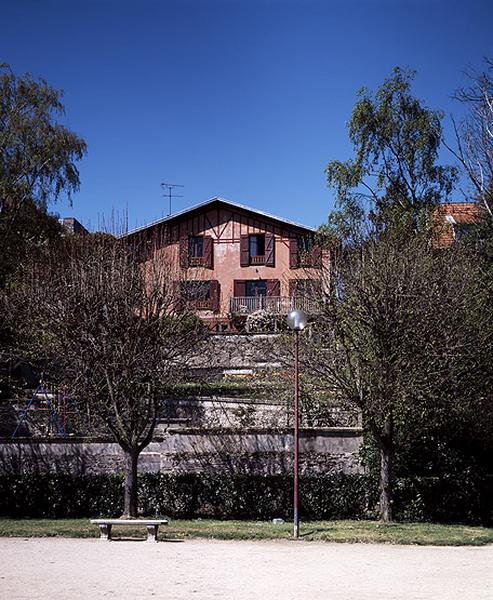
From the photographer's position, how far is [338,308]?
65.4 ft

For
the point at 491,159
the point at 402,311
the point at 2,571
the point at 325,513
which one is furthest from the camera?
the point at 491,159

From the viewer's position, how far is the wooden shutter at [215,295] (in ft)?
133

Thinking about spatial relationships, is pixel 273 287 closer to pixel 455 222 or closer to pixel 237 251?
pixel 237 251

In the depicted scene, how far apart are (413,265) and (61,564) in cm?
1104

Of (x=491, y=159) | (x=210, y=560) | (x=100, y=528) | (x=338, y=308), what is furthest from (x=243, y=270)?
(x=210, y=560)

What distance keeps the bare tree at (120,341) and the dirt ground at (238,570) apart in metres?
4.22

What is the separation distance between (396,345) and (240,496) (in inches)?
223

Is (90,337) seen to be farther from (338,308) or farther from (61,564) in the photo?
(61,564)

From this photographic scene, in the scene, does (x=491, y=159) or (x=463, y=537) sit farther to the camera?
(x=491, y=159)

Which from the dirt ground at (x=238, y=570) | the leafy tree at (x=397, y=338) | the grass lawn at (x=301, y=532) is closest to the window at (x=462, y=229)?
the leafy tree at (x=397, y=338)

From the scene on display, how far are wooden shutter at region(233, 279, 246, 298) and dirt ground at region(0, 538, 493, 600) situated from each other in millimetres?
26650

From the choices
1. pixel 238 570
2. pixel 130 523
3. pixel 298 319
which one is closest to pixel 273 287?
pixel 298 319

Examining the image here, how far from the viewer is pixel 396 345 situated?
19172mm

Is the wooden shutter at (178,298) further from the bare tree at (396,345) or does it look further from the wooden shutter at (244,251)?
the wooden shutter at (244,251)
